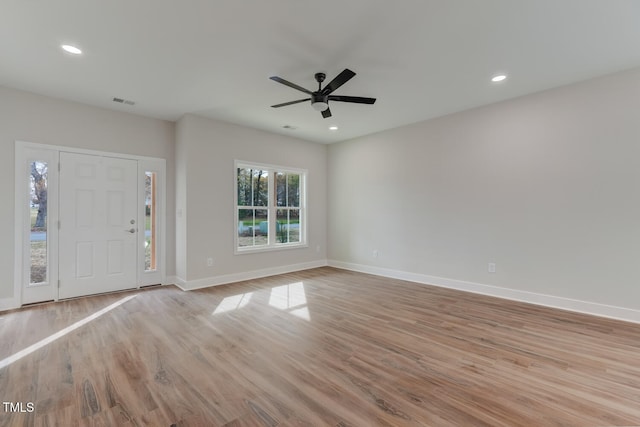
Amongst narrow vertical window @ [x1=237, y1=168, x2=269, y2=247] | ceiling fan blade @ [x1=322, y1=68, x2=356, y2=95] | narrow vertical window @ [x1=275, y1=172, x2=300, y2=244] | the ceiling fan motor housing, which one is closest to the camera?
ceiling fan blade @ [x1=322, y1=68, x2=356, y2=95]

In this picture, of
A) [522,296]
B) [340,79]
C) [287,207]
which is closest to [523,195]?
[522,296]

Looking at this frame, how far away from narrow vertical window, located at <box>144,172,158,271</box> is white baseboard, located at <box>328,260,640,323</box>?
3977mm

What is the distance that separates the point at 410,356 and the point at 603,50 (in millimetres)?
3534

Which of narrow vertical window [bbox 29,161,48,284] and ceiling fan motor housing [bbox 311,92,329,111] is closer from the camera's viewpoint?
ceiling fan motor housing [bbox 311,92,329,111]

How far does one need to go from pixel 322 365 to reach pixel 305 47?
288cm

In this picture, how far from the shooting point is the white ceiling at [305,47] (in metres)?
2.23

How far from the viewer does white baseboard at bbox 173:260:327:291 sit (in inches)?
180

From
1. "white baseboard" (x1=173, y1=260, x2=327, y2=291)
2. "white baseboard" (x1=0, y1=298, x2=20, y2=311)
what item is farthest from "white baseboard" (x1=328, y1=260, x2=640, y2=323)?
"white baseboard" (x1=0, y1=298, x2=20, y2=311)

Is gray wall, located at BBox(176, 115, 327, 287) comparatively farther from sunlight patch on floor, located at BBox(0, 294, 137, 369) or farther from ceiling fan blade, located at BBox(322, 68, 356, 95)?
ceiling fan blade, located at BBox(322, 68, 356, 95)

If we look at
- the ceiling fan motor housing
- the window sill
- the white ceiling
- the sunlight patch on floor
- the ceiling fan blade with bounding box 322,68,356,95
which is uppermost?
the white ceiling

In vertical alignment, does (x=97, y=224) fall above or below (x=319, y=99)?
below

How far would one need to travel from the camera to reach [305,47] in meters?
2.74

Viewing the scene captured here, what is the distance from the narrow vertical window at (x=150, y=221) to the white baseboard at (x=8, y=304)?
1488 mm

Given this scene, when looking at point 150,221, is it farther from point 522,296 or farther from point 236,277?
point 522,296
